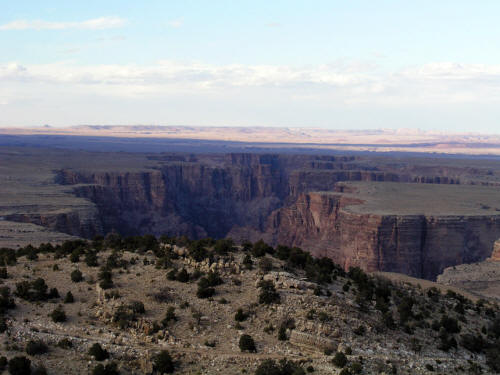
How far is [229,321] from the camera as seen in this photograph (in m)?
22.3

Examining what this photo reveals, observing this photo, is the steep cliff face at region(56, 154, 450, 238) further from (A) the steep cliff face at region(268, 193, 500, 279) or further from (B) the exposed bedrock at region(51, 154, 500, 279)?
(A) the steep cliff face at region(268, 193, 500, 279)

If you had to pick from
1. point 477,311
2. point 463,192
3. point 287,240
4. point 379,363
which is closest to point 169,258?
point 379,363

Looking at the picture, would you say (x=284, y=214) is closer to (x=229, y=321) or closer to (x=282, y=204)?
(x=282, y=204)

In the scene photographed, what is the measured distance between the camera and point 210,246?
94.3 ft

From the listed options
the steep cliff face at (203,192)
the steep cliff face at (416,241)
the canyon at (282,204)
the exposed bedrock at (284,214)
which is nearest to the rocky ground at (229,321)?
the canyon at (282,204)

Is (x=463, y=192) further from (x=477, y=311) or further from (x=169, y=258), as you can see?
(x=169, y=258)

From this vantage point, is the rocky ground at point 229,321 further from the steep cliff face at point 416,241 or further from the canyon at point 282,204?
the steep cliff face at point 416,241

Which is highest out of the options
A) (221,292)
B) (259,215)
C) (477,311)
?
(221,292)

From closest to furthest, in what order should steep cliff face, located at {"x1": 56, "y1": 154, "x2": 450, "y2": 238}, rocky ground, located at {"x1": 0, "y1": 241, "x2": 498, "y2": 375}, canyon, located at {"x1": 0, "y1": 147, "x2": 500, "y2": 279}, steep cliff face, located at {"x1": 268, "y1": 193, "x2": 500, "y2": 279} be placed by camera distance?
rocky ground, located at {"x1": 0, "y1": 241, "x2": 498, "y2": 375}, steep cliff face, located at {"x1": 268, "y1": 193, "x2": 500, "y2": 279}, canyon, located at {"x1": 0, "y1": 147, "x2": 500, "y2": 279}, steep cliff face, located at {"x1": 56, "y1": 154, "x2": 450, "y2": 238}

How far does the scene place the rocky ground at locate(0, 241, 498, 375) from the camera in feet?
65.9

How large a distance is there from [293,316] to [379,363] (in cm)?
350

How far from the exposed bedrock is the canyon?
14cm

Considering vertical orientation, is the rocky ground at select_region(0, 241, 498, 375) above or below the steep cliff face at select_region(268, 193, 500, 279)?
above

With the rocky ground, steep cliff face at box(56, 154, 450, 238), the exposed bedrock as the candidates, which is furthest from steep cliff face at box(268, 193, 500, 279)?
the rocky ground
